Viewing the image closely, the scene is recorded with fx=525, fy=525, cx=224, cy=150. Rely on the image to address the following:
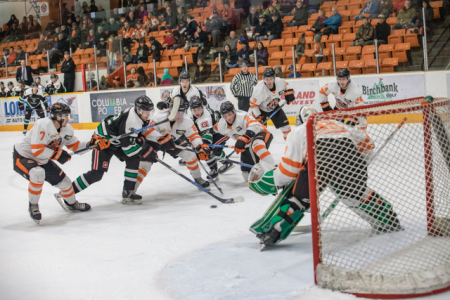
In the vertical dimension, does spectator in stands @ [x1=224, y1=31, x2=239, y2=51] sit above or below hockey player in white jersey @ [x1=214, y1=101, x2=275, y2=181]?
above

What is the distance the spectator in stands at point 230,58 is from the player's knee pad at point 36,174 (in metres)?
5.54

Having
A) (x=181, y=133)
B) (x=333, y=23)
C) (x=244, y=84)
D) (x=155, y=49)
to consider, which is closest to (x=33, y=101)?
(x=155, y=49)

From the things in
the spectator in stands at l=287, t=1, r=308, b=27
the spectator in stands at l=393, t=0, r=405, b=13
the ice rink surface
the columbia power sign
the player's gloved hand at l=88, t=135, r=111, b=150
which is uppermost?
the spectator in stands at l=287, t=1, r=308, b=27

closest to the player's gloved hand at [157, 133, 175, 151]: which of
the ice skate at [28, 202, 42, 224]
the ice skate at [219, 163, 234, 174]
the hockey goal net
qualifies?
the ice skate at [219, 163, 234, 174]

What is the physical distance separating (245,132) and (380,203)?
2.21 metres

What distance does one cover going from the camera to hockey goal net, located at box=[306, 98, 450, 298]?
2.32 meters

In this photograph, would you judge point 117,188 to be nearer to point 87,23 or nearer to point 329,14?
point 329,14

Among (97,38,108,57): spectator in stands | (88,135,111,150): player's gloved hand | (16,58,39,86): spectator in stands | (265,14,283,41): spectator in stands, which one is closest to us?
(88,135,111,150): player's gloved hand

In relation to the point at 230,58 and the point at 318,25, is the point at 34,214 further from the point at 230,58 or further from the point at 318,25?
the point at 318,25

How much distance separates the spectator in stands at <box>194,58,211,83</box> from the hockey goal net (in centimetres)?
656

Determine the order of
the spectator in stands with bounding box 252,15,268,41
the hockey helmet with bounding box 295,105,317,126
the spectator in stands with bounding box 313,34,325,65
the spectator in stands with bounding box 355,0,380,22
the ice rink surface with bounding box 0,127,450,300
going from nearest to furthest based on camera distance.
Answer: the ice rink surface with bounding box 0,127,450,300, the hockey helmet with bounding box 295,105,317,126, the spectator in stands with bounding box 355,0,380,22, the spectator in stands with bounding box 313,34,325,65, the spectator in stands with bounding box 252,15,268,41

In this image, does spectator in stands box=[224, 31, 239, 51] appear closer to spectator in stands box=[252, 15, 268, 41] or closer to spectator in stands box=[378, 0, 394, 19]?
spectator in stands box=[252, 15, 268, 41]

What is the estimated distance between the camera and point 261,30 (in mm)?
9523

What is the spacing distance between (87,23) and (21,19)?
3.71m
